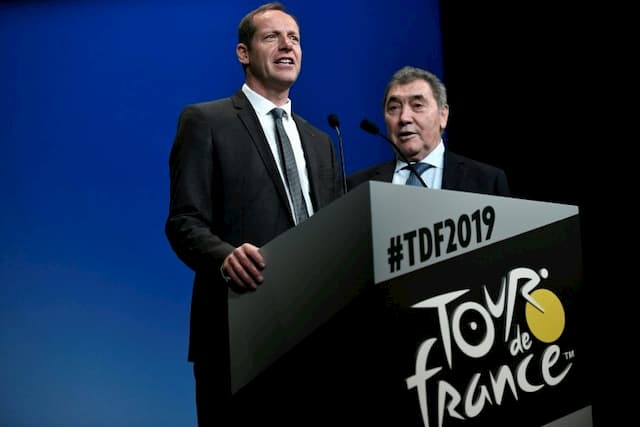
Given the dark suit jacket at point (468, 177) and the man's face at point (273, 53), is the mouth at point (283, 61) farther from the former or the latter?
the dark suit jacket at point (468, 177)

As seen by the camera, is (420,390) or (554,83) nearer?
(420,390)

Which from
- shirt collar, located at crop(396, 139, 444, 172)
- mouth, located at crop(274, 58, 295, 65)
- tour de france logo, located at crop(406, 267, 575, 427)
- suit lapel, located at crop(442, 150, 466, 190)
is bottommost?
tour de france logo, located at crop(406, 267, 575, 427)

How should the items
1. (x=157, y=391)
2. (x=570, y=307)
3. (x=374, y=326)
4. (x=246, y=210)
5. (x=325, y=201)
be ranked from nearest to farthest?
(x=374, y=326), (x=570, y=307), (x=246, y=210), (x=325, y=201), (x=157, y=391)

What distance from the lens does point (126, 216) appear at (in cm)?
374

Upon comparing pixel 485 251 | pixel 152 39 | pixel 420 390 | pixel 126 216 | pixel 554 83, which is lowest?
pixel 420 390

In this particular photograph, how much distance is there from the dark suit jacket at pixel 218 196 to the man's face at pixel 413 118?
1103mm

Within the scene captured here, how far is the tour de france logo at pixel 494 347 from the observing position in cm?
130

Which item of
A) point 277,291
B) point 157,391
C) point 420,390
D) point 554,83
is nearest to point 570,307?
point 420,390

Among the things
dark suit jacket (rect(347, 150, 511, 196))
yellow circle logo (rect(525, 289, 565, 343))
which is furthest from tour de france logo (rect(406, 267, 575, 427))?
dark suit jacket (rect(347, 150, 511, 196))

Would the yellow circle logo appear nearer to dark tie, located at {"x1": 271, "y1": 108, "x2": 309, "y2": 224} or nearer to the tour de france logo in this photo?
the tour de france logo

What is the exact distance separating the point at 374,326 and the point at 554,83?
2362mm

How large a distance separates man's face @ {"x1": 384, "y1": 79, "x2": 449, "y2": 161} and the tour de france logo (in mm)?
1328

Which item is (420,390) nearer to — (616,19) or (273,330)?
(273,330)

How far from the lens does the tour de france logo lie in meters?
1.30
